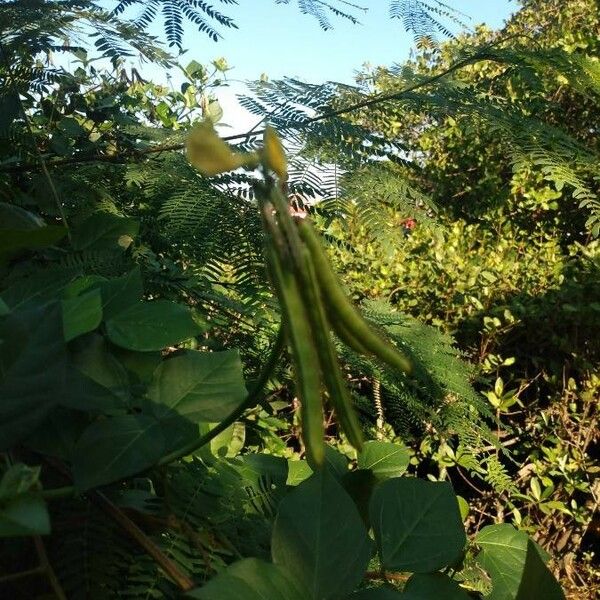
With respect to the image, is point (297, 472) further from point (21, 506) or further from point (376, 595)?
point (21, 506)

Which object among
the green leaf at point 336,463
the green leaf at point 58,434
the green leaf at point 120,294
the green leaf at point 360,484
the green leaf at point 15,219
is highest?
the green leaf at point 15,219

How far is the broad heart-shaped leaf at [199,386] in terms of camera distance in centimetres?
59

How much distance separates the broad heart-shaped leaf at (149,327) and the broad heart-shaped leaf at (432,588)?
0.26m

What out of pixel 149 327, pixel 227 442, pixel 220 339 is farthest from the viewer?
pixel 220 339

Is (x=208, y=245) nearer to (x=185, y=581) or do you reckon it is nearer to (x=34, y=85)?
(x=34, y=85)

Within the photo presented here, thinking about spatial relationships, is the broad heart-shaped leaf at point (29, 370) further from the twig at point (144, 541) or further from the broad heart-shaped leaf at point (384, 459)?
the broad heart-shaped leaf at point (384, 459)

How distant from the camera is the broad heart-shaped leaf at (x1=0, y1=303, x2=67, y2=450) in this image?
51cm

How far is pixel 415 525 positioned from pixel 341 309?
0.25 meters

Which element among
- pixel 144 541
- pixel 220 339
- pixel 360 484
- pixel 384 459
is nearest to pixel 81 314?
pixel 144 541

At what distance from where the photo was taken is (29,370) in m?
0.52

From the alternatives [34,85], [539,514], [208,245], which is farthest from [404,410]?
[539,514]

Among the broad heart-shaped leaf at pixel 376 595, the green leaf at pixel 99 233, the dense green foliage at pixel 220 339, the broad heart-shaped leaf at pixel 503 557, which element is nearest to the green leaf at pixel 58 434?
the dense green foliage at pixel 220 339

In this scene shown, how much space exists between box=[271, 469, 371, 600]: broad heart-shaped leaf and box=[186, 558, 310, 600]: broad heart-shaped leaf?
0.07ft

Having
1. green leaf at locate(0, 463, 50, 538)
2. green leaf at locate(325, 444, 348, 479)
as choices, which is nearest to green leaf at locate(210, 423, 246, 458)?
green leaf at locate(325, 444, 348, 479)
